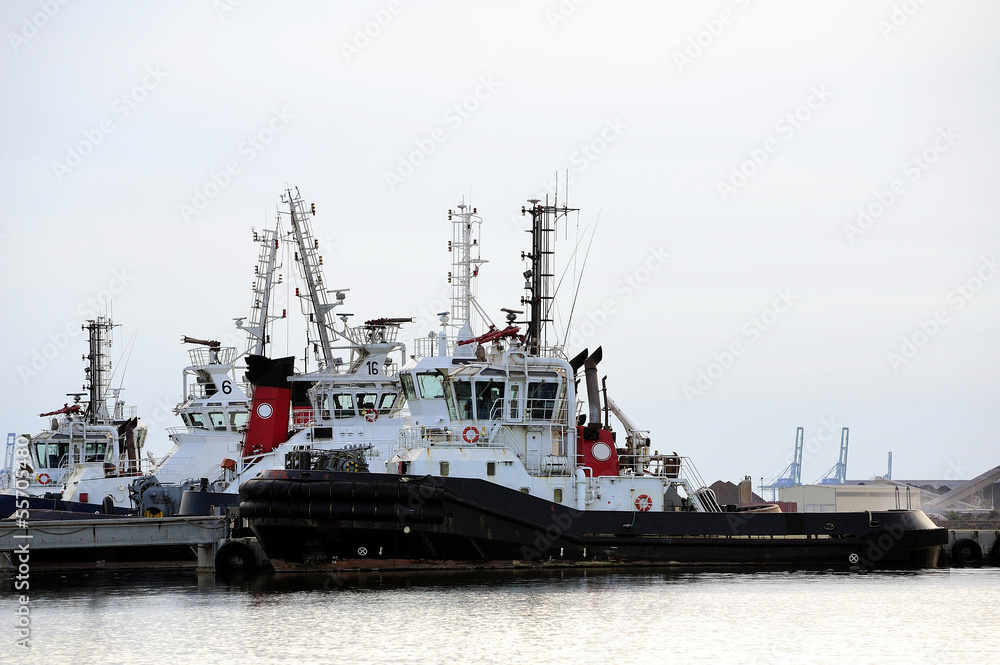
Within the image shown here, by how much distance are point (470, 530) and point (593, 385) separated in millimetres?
5076

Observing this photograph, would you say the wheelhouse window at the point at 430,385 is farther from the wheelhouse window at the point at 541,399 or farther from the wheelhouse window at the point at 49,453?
the wheelhouse window at the point at 49,453

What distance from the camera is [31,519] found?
28.1 m

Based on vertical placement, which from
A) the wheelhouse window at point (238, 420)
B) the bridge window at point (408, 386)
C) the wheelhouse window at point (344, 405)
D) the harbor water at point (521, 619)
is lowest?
the harbor water at point (521, 619)

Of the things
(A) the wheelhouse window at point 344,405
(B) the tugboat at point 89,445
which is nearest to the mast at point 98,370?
(B) the tugboat at point 89,445

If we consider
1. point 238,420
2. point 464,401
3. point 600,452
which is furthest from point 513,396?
point 238,420

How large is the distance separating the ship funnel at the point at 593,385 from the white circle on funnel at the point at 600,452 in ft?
3.45

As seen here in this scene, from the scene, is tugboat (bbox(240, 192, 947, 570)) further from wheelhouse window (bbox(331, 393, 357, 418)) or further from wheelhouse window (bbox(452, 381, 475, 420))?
wheelhouse window (bbox(331, 393, 357, 418))

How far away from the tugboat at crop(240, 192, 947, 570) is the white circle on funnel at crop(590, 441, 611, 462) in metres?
0.02

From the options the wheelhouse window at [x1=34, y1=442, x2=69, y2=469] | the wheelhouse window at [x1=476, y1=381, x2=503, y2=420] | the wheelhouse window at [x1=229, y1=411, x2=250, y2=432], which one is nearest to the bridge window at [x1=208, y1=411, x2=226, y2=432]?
the wheelhouse window at [x1=229, y1=411, x2=250, y2=432]

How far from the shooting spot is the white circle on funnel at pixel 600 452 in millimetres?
25703

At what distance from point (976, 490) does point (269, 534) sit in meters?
72.6

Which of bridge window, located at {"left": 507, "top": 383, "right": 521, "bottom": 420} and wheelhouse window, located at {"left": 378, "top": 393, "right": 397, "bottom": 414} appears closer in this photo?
bridge window, located at {"left": 507, "top": 383, "right": 521, "bottom": 420}

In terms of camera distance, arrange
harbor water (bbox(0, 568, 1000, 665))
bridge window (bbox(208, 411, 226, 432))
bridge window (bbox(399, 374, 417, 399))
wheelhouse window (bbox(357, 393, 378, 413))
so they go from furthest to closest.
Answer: bridge window (bbox(208, 411, 226, 432))
wheelhouse window (bbox(357, 393, 378, 413))
bridge window (bbox(399, 374, 417, 399))
harbor water (bbox(0, 568, 1000, 665))

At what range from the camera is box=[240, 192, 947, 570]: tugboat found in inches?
918
